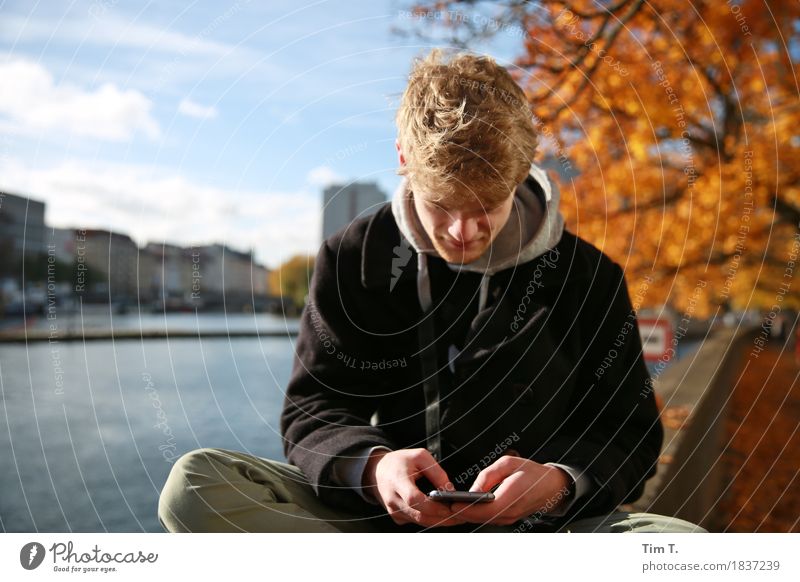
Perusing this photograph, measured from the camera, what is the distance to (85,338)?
254 centimetres

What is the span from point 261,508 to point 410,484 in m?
0.38

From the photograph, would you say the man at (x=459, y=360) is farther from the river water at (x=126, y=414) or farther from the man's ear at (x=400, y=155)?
the river water at (x=126, y=414)

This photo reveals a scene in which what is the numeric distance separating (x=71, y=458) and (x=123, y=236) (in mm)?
2585

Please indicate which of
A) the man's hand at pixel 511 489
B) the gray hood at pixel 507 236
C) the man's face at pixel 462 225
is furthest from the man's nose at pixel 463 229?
the man's hand at pixel 511 489

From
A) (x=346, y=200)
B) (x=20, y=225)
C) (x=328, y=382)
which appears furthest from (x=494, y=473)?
(x=20, y=225)

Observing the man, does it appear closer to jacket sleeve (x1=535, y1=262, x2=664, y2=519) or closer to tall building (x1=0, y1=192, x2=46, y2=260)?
jacket sleeve (x1=535, y1=262, x2=664, y2=519)

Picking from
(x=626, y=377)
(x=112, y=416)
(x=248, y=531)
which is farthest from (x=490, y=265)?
(x=112, y=416)

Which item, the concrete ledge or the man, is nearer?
the man

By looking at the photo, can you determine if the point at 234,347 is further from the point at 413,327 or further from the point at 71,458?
the point at 71,458

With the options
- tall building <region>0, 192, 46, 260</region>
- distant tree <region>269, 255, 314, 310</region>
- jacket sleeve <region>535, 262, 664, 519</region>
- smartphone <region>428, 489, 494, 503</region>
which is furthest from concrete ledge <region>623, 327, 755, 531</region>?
tall building <region>0, 192, 46, 260</region>

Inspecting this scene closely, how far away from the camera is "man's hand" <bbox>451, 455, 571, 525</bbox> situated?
1665 mm

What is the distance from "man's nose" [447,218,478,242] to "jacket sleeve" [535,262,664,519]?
37 centimetres

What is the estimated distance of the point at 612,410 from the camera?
74.8 inches

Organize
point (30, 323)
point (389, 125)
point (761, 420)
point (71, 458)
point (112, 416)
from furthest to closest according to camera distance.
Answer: point (761, 420)
point (112, 416)
point (71, 458)
point (30, 323)
point (389, 125)
